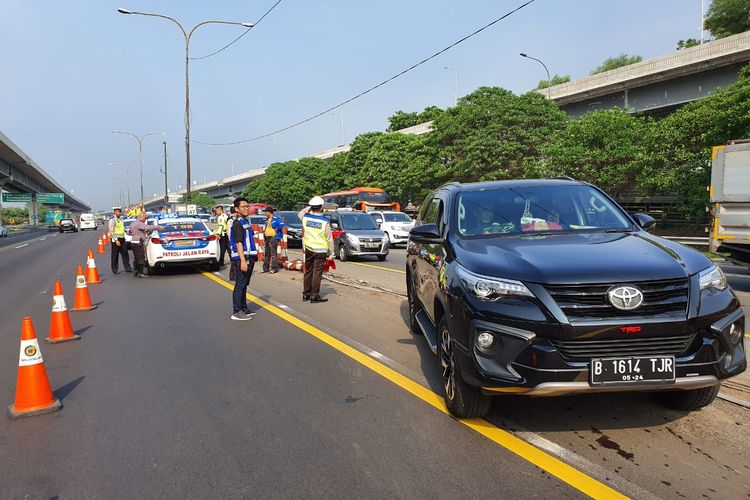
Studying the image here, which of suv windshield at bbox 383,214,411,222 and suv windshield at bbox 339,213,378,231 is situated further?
suv windshield at bbox 383,214,411,222

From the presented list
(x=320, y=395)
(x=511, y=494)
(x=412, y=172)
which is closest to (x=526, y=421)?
(x=511, y=494)

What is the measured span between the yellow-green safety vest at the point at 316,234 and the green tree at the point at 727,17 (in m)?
49.6

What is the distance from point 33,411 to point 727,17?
188 feet

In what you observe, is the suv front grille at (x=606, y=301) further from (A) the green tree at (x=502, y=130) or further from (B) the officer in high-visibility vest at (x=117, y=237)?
(A) the green tree at (x=502, y=130)

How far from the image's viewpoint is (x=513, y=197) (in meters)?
5.08

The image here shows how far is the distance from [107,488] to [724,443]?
3835mm

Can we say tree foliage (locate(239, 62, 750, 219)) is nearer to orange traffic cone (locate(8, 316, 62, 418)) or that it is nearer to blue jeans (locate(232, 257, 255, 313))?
blue jeans (locate(232, 257, 255, 313))

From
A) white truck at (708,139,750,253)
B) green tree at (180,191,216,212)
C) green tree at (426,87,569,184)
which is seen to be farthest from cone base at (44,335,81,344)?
green tree at (180,191,216,212)

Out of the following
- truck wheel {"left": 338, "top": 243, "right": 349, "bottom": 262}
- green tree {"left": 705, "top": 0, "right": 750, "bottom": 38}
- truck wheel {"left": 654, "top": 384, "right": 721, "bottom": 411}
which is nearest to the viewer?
truck wheel {"left": 654, "top": 384, "right": 721, "bottom": 411}

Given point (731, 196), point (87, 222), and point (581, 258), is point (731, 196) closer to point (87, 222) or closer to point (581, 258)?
point (581, 258)

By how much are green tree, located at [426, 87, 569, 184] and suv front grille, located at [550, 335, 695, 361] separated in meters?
27.8

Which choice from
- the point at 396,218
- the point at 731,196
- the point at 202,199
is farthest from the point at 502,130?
the point at 202,199

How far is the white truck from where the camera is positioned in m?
10.2

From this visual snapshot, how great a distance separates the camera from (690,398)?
3996mm
